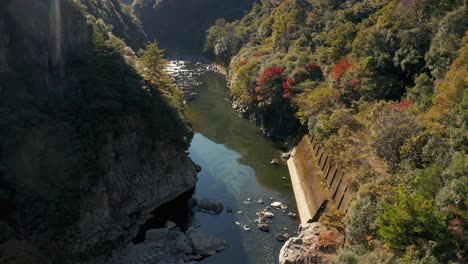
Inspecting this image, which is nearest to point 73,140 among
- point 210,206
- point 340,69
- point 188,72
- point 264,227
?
point 210,206

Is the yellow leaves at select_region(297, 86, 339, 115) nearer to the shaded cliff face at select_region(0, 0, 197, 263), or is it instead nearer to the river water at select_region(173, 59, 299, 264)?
the river water at select_region(173, 59, 299, 264)

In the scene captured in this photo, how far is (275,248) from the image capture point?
1363 inches

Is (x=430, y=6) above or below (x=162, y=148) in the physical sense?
above

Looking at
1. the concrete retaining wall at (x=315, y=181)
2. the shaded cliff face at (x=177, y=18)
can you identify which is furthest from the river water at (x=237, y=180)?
the shaded cliff face at (x=177, y=18)

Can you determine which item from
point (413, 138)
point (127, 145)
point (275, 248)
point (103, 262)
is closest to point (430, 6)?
point (413, 138)

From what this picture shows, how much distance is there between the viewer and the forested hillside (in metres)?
23.7

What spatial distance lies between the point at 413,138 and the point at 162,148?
23423mm

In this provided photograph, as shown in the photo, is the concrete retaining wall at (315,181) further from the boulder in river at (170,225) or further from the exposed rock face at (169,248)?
the boulder in river at (170,225)

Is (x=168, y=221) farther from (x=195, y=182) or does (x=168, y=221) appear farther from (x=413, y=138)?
(x=413, y=138)

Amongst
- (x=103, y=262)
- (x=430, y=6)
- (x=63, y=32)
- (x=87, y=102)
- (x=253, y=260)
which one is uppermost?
(x=430, y=6)

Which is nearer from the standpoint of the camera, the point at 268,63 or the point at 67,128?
the point at 67,128

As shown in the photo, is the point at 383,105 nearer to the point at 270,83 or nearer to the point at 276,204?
the point at 276,204

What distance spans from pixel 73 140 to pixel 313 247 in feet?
67.6

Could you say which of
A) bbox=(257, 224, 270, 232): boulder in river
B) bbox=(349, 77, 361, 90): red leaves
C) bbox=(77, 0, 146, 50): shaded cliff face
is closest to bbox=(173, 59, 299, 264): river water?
bbox=(257, 224, 270, 232): boulder in river
